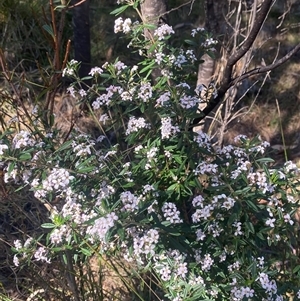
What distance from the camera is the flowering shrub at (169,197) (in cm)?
170

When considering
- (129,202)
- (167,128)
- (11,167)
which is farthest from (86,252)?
(167,128)

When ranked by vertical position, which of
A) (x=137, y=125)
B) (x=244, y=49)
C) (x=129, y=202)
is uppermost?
(x=244, y=49)

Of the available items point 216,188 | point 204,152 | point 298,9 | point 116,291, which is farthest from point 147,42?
point 298,9

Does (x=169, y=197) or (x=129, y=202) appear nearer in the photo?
(x=129, y=202)

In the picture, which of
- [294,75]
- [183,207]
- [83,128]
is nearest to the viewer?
[183,207]

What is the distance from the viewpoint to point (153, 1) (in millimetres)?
2332

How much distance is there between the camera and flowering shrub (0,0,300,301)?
170 centimetres

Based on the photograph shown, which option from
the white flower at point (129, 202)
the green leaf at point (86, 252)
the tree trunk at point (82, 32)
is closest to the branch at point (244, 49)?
the white flower at point (129, 202)

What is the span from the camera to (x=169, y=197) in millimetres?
1825

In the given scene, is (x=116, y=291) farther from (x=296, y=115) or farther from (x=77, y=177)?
(x=296, y=115)

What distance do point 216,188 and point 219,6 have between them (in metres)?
1.34

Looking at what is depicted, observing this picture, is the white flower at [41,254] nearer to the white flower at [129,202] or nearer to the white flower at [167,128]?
the white flower at [129,202]

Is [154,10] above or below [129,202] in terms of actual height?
above

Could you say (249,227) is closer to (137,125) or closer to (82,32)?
(137,125)
